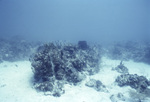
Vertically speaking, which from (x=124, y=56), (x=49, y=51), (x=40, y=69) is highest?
(x=49, y=51)

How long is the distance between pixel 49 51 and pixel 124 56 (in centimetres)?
1755

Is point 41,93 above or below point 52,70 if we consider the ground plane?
below

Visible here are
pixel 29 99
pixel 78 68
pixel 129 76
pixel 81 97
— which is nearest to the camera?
pixel 29 99

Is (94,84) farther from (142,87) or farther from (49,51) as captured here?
(49,51)

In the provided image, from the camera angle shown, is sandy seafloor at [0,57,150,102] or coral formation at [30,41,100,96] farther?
coral formation at [30,41,100,96]

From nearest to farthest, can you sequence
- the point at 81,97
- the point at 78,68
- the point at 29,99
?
the point at 29,99 < the point at 81,97 < the point at 78,68

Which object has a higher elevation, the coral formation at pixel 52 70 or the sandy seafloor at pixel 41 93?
the coral formation at pixel 52 70

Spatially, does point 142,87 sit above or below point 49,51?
below

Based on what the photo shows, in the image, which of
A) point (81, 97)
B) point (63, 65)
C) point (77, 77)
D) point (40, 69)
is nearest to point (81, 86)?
point (77, 77)

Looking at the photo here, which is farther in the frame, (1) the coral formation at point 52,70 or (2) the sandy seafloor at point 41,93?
(1) the coral formation at point 52,70

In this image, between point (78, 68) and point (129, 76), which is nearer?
point (129, 76)

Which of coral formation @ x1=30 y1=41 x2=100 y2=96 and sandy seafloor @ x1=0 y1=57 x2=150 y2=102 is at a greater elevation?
coral formation @ x1=30 y1=41 x2=100 y2=96

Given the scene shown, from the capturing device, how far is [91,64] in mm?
14094

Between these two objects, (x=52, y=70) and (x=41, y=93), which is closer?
(x=41, y=93)
